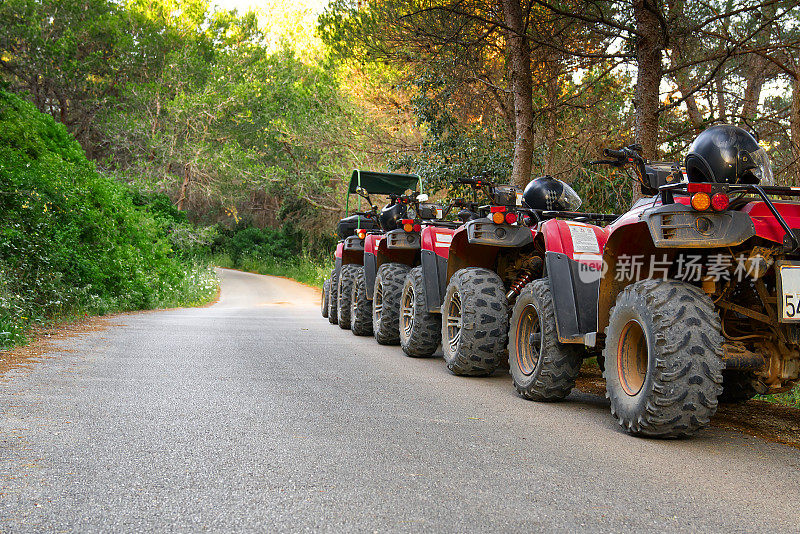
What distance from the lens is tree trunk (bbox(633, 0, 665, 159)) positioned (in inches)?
436

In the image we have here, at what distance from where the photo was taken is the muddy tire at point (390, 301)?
10.8m

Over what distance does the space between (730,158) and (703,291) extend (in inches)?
36.4

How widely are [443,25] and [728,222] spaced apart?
12.0 metres

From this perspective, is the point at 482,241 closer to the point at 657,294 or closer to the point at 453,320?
the point at 453,320

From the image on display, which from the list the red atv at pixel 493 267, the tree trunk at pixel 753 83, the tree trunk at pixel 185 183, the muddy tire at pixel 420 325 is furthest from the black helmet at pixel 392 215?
the tree trunk at pixel 185 183

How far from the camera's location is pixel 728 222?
4.52m

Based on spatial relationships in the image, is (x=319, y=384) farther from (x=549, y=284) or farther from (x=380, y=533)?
(x=380, y=533)

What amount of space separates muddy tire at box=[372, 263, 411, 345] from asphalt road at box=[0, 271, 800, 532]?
344 cm

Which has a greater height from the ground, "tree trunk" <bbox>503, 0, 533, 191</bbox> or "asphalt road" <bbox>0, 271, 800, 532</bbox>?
"tree trunk" <bbox>503, 0, 533, 191</bbox>

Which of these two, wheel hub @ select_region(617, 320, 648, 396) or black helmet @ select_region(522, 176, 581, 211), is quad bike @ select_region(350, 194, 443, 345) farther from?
wheel hub @ select_region(617, 320, 648, 396)

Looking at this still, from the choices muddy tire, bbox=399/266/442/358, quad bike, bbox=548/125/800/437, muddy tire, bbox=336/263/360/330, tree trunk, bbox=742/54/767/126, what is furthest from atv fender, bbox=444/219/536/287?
tree trunk, bbox=742/54/767/126

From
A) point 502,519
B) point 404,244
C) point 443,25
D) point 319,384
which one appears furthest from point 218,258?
point 502,519

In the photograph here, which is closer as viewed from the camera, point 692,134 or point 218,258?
point 692,134

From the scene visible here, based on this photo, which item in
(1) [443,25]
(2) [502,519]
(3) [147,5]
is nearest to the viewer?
(2) [502,519]
